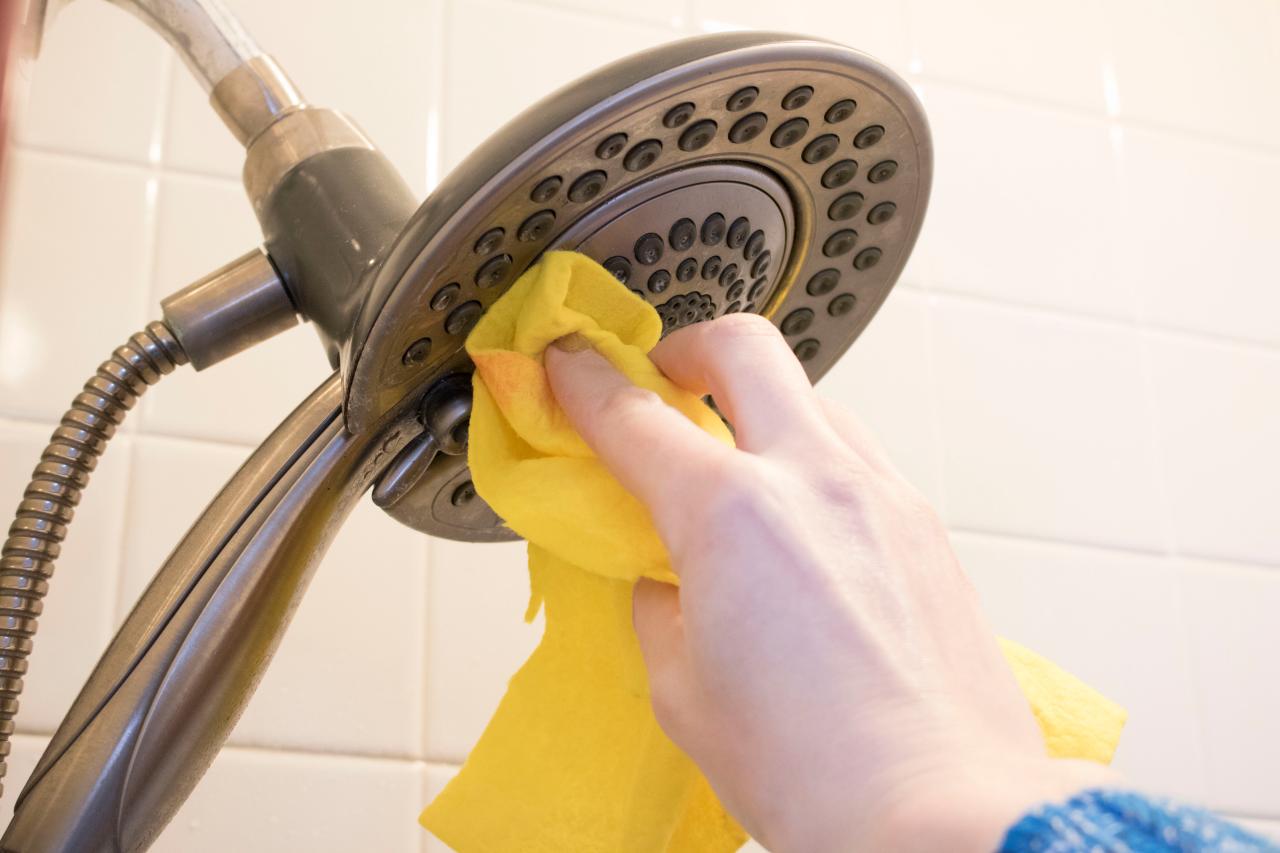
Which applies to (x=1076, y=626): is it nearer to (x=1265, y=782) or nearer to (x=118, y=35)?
(x=1265, y=782)

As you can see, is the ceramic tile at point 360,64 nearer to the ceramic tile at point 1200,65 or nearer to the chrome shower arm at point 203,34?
the chrome shower arm at point 203,34

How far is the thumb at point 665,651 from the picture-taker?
0.29 m

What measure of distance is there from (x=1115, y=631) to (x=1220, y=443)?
146mm

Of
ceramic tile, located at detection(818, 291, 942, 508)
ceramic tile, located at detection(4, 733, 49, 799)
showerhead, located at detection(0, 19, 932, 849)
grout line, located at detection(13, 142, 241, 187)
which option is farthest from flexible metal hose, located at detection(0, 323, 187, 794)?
ceramic tile, located at detection(818, 291, 942, 508)

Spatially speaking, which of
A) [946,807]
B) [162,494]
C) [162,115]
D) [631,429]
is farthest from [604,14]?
[946,807]

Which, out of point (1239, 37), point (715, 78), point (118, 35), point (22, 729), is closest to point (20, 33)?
point (715, 78)

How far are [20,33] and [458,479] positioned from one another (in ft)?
0.94

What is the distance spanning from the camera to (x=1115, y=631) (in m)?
0.66

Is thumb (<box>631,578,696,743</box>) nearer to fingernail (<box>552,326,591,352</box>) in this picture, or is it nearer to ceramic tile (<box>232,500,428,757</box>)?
fingernail (<box>552,326,591,352</box>)

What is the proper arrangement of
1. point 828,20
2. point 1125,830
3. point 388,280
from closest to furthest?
point 1125,830
point 388,280
point 828,20

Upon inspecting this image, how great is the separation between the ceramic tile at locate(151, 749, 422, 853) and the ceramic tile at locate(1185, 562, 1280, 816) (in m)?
0.40

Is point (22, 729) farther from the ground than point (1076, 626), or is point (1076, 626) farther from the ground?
point (1076, 626)

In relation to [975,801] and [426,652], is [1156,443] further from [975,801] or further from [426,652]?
[975,801]

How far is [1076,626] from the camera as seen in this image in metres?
0.65
